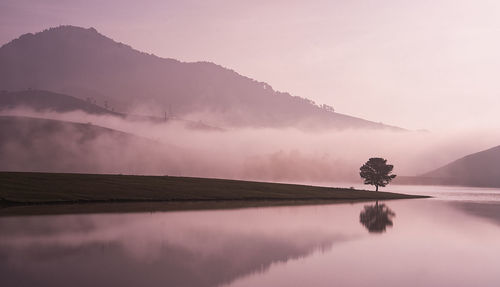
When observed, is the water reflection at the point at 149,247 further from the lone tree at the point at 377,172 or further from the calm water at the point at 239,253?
the lone tree at the point at 377,172

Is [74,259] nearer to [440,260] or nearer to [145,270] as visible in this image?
[145,270]

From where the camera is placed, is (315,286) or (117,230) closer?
(315,286)

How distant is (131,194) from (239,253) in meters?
65.5

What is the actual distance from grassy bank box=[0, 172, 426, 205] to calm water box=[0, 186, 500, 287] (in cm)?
3013

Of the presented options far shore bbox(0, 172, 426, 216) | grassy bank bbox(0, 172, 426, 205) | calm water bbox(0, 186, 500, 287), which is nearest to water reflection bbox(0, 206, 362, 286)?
calm water bbox(0, 186, 500, 287)

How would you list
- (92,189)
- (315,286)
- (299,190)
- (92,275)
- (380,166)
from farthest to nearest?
(380,166), (299,190), (92,189), (92,275), (315,286)

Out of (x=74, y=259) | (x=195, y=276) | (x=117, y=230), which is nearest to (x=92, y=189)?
(x=117, y=230)

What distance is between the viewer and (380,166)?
178 meters

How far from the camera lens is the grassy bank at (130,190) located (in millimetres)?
87812

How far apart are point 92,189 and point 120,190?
518 centimetres

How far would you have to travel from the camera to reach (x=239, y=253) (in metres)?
35.9

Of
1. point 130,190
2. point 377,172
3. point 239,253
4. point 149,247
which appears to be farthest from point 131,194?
point 377,172

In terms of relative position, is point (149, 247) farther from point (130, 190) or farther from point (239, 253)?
point (130, 190)

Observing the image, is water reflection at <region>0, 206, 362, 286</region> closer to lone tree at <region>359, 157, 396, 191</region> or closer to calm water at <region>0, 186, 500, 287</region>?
calm water at <region>0, 186, 500, 287</region>
